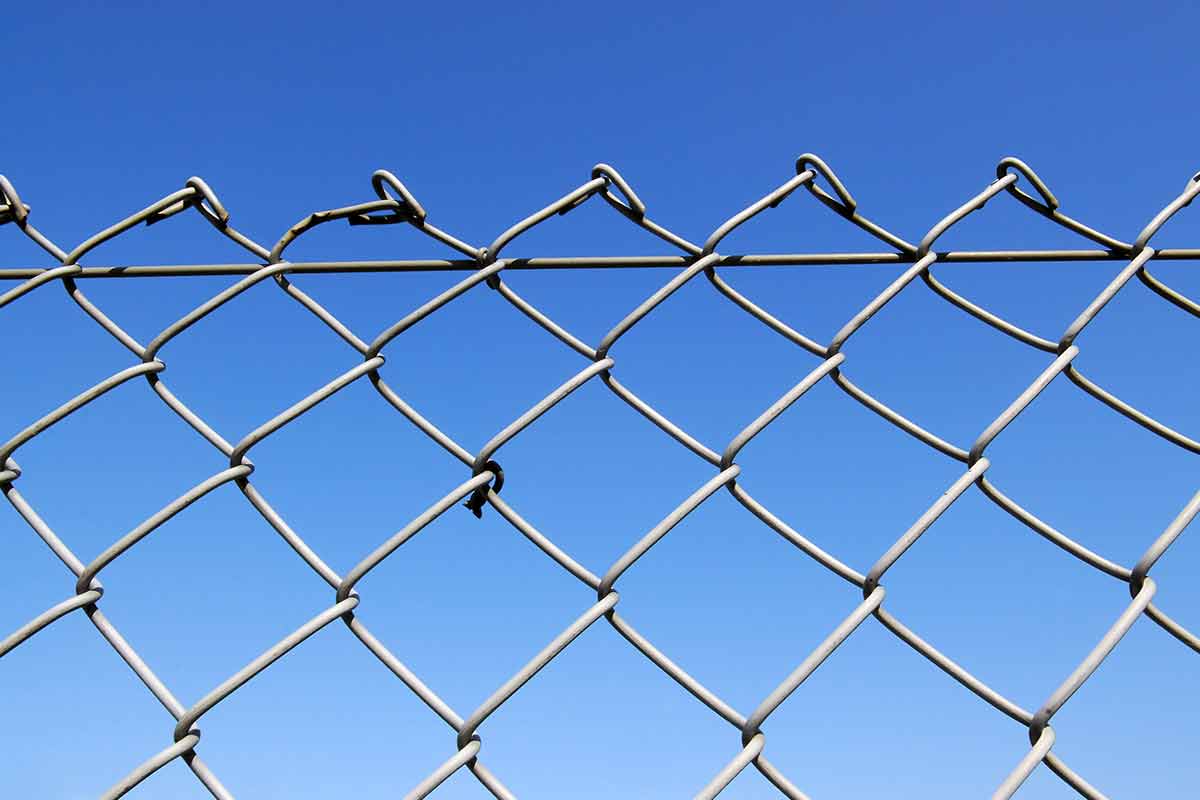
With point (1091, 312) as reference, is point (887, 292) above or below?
above

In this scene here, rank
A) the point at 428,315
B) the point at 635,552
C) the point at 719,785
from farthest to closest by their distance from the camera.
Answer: the point at 428,315
the point at 635,552
the point at 719,785

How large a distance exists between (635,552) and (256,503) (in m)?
0.58

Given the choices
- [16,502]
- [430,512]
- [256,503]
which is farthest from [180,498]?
[430,512]

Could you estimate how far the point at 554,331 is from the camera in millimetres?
1648

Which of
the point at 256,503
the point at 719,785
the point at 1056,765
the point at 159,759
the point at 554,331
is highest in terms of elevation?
the point at 256,503

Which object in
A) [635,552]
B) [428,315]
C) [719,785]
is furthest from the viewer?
[428,315]

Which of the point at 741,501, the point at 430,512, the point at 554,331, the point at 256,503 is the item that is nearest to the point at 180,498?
the point at 256,503

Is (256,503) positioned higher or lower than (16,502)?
lower

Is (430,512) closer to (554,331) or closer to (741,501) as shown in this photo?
(554,331)

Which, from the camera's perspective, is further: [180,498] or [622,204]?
[622,204]

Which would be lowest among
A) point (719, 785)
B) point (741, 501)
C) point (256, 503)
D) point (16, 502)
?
point (719, 785)

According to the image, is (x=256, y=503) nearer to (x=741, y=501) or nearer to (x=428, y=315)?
(x=428, y=315)

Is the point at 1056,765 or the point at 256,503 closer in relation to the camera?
the point at 1056,765

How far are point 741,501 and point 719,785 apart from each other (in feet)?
1.35
